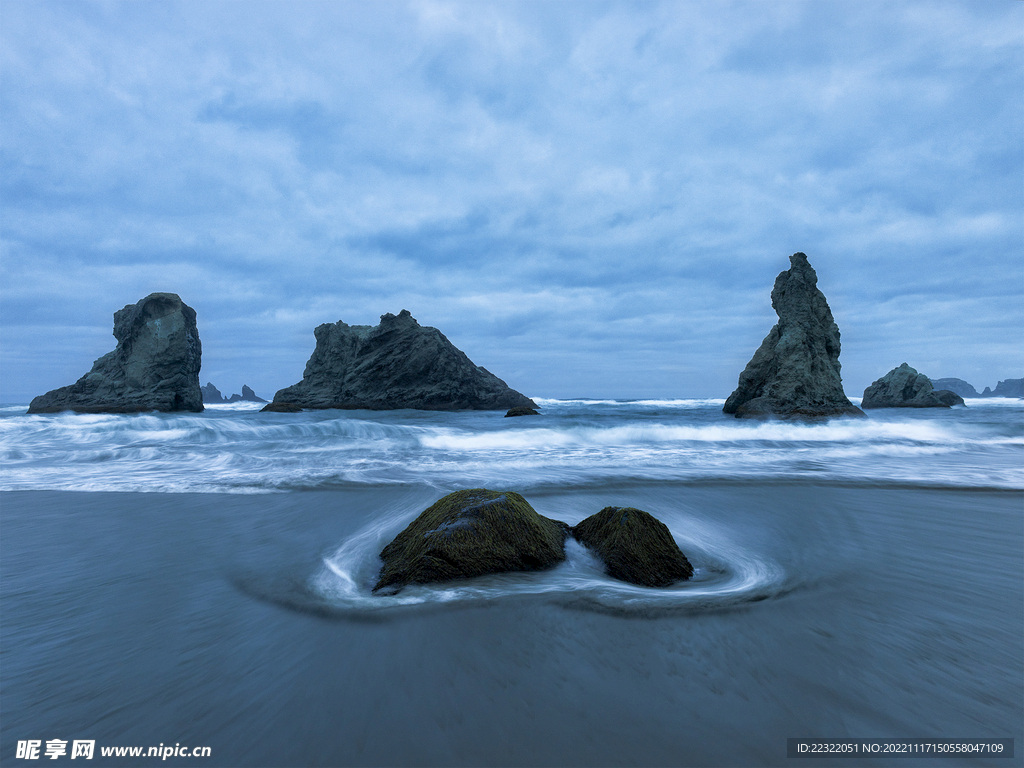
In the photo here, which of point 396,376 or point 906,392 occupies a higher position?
point 396,376

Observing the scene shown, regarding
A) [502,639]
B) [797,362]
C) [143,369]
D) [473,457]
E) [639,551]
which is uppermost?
[797,362]

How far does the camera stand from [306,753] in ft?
6.55

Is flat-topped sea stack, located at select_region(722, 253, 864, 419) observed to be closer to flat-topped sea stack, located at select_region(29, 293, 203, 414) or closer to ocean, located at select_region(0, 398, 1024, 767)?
ocean, located at select_region(0, 398, 1024, 767)

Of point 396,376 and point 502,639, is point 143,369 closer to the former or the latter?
point 396,376

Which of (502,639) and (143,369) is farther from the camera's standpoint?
(143,369)

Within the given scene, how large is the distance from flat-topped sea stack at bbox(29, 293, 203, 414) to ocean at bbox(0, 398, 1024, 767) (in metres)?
40.4

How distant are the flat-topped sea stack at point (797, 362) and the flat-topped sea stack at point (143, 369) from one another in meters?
47.2

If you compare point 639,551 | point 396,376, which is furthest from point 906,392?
point 639,551

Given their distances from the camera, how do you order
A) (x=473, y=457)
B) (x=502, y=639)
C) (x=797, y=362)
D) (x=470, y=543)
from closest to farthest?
(x=502, y=639)
(x=470, y=543)
(x=473, y=457)
(x=797, y=362)

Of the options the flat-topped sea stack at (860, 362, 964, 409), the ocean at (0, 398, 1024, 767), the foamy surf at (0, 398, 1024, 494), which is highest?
the flat-topped sea stack at (860, 362, 964, 409)

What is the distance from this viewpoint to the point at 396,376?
5144cm

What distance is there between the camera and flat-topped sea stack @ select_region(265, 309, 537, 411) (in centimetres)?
5066

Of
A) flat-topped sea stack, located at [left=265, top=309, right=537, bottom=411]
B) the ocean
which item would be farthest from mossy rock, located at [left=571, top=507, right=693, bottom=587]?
flat-topped sea stack, located at [left=265, top=309, right=537, bottom=411]

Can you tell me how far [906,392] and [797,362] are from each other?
103ft
